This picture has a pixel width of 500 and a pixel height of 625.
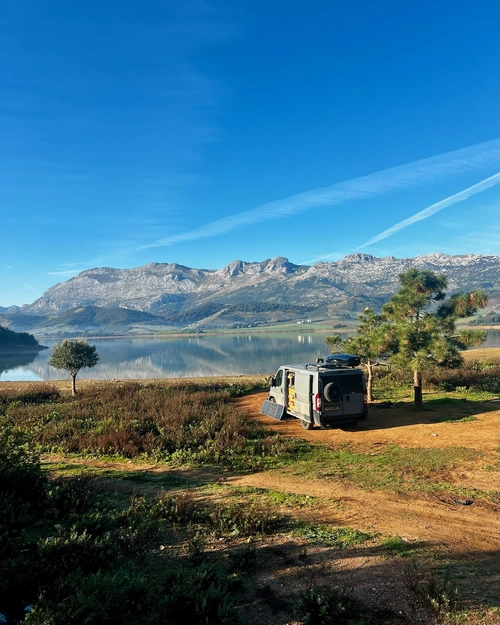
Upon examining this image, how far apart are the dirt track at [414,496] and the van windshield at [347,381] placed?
177cm

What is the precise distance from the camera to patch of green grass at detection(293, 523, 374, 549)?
630 centimetres

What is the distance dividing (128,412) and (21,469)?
28.0 feet

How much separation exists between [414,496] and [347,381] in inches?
238

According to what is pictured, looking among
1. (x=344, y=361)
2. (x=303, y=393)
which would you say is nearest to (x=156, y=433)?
(x=303, y=393)

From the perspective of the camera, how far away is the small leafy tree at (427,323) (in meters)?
16.6

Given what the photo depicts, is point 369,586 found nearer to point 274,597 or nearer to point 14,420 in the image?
point 274,597

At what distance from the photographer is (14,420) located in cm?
1647

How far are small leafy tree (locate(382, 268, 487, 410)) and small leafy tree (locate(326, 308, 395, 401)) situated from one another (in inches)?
17.2

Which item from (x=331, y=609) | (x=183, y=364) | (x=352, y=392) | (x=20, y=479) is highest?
(x=352, y=392)

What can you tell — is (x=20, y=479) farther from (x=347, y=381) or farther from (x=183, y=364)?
(x=183, y=364)

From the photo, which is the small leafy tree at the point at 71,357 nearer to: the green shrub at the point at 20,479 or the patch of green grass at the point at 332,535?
the green shrub at the point at 20,479

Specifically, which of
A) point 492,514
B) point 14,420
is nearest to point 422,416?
point 492,514

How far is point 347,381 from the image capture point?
1426 centimetres

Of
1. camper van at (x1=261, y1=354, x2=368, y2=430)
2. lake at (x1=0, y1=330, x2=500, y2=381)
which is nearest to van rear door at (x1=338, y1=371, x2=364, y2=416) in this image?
camper van at (x1=261, y1=354, x2=368, y2=430)
